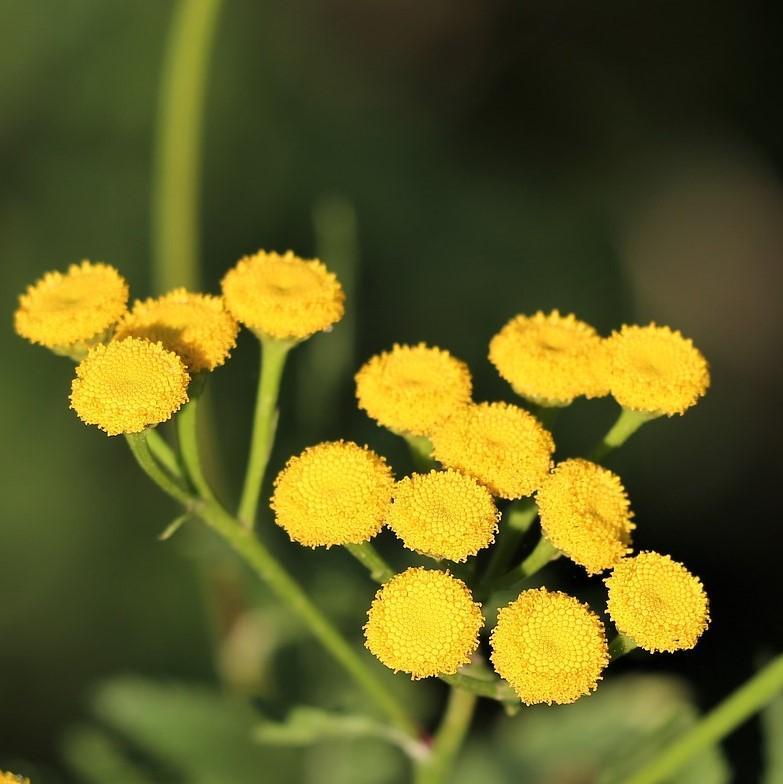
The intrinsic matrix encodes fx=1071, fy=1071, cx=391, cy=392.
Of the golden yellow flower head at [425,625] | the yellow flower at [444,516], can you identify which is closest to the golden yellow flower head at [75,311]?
the yellow flower at [444,516]

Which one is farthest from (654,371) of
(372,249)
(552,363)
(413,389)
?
(372,249)

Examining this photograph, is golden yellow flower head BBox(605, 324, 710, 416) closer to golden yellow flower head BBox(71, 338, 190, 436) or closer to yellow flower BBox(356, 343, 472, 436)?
yellow flower BBox(356, 343, 472, 436)

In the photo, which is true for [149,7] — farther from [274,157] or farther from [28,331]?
[28,331]

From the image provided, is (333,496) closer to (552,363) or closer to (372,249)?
(552,363)

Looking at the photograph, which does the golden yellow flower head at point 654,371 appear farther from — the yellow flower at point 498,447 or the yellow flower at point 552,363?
the yellow flower at point 498,447

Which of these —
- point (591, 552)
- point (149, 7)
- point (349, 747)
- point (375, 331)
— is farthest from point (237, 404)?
point (591, 552)

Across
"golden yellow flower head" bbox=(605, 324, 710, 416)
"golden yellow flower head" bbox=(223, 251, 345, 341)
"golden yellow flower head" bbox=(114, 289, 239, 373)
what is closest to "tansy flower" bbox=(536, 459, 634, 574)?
"golden yellow flower head" bbox=(605, 324, 710, 416)

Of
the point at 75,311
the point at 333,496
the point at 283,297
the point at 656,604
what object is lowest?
the point at 656,604
